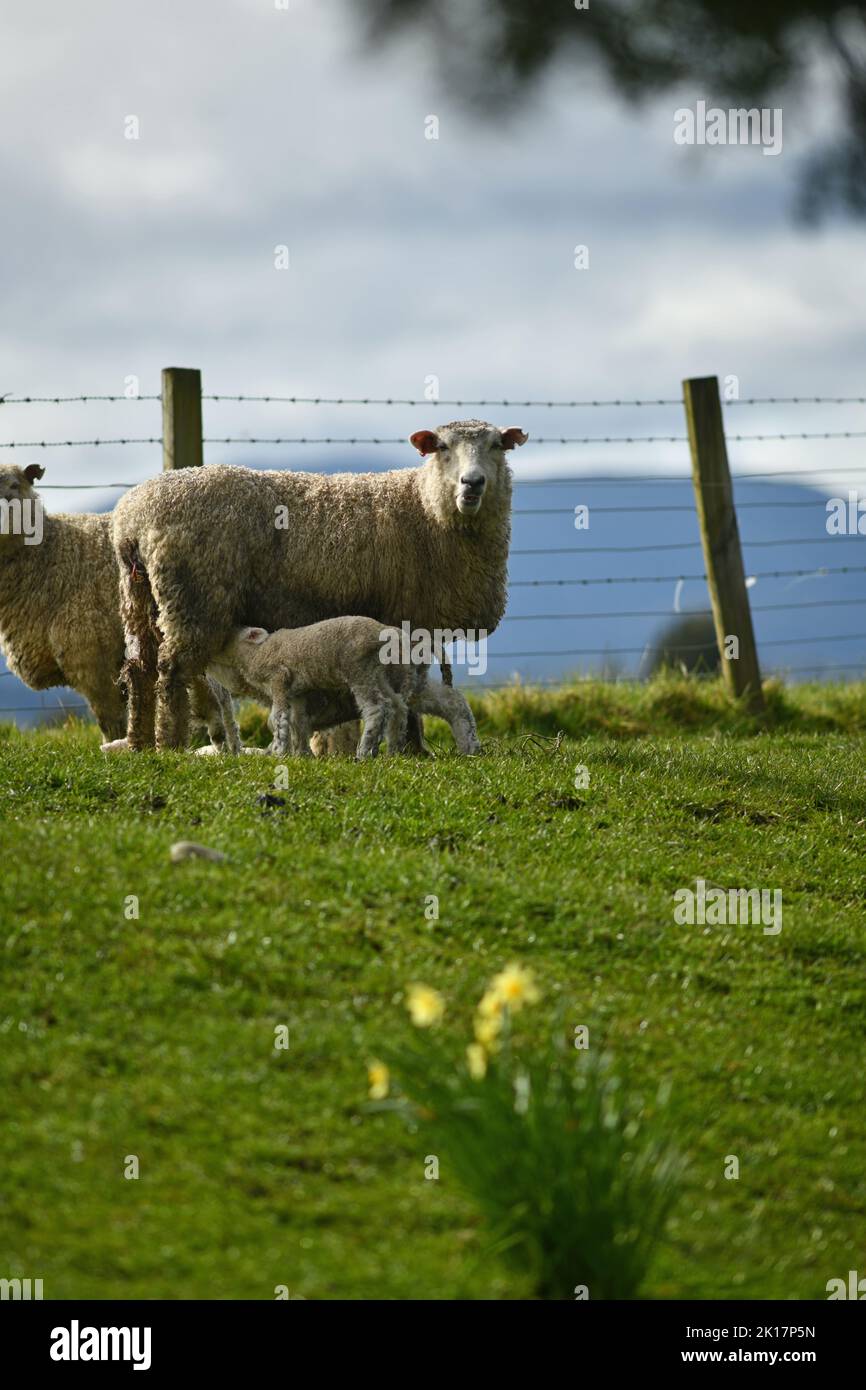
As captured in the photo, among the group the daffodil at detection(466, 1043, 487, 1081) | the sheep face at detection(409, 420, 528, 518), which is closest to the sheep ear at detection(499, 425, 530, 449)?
the sheep face at detection(409, 420, 528, 518)

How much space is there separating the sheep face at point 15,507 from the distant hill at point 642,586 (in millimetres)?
→ 1364

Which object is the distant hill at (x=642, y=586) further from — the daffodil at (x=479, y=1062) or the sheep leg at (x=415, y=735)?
the daffodil at (x=479, y=1062)

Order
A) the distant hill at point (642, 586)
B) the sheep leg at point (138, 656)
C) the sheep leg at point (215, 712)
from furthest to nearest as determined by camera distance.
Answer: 1. the distant hill at point (642, 586)
2. the sheep leg at point (138, 656)
3. the sheep leg at point (215, 712)

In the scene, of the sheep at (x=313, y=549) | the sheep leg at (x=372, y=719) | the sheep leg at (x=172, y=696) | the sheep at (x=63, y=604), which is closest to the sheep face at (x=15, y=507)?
the sheep at (x=63, y=604)

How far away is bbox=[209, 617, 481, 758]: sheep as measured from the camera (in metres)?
9.32

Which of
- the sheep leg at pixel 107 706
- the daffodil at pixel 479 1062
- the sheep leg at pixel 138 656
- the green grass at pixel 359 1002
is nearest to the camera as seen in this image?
the daffodil at pixel 479 1062

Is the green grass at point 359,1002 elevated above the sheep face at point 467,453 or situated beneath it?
situated beneath

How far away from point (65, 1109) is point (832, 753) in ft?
25.8

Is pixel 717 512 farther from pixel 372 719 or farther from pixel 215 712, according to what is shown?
pixel 372 719

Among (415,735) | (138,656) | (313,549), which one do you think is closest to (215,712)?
(138,656)

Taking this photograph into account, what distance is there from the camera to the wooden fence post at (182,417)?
1248 centimetres

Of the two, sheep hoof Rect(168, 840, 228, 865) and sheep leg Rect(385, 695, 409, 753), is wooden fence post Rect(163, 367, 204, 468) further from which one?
sheep hoof Rect(168, 840, 228, 865)

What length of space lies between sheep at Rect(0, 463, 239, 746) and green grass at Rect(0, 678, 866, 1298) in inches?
139
